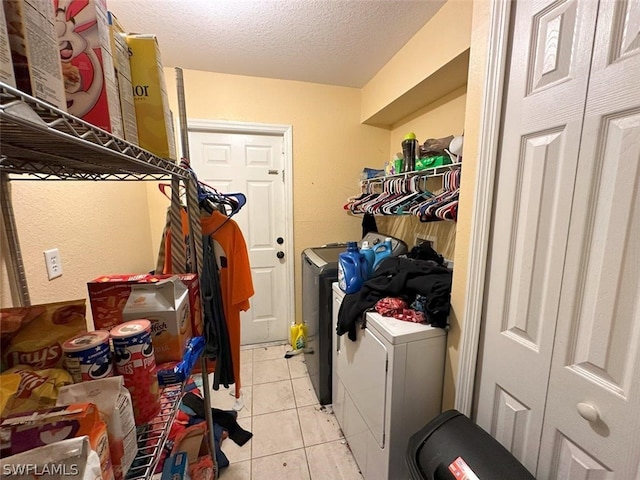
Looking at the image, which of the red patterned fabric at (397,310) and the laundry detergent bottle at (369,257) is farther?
the laundry detergent bottle at (369,257)

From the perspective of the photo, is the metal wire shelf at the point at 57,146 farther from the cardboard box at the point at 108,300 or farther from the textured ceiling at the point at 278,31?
the textured ceiling at the point at 278,31

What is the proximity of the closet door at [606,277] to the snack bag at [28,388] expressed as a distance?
4.00 feet

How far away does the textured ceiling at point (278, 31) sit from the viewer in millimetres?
1496

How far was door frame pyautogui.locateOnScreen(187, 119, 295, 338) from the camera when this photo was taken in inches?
91.1

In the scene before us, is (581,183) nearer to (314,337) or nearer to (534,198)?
(534,198)

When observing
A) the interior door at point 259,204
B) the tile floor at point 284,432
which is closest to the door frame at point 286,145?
the interior door at point 259,204

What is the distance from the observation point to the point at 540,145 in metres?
0.81

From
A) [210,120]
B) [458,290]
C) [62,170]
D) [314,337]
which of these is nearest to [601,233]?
[458,290]

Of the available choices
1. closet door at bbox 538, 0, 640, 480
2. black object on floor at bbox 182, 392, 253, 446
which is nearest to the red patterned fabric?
closet door at bbox 538, 0, 640, 480

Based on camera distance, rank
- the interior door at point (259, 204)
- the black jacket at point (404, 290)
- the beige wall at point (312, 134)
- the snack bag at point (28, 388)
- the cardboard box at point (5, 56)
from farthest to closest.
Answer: the interior door at point (259, 204), the beige wall at point (312, 134), the black jacket at point (404, 290), the snack bag at point (28, 388), the cardboard box at point (5, 56)

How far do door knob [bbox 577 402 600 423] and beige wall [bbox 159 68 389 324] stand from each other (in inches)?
83.5

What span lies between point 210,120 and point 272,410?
232 centimetres

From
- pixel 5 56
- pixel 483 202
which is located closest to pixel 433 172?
pixel 483 202

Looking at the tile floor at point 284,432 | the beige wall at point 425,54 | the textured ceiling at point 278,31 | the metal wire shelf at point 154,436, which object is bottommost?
the tile floor at point 284,432
